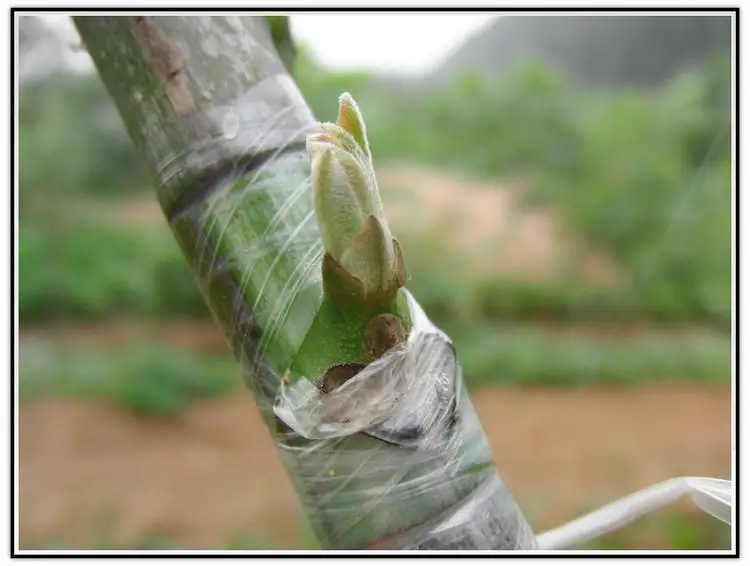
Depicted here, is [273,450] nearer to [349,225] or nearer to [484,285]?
[484,285]

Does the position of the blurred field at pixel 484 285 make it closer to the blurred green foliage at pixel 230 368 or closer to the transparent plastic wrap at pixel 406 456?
the blurred green foliage at pixel 230 368

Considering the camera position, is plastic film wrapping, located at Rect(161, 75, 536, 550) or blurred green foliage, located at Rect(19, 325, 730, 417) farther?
blurred green foliage, located at Rect(19, 325, 730, 417)

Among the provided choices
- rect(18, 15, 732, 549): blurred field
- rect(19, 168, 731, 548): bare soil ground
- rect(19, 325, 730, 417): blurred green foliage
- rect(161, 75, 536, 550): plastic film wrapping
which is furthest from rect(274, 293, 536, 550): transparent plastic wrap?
rect(19, 325, 730, 417): blurred green foliage

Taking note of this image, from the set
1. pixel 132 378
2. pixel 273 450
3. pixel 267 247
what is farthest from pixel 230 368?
pixel 267 247

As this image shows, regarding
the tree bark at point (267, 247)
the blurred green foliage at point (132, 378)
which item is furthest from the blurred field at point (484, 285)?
the tree bark at point (267, 247)

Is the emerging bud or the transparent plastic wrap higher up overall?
the emerging bud

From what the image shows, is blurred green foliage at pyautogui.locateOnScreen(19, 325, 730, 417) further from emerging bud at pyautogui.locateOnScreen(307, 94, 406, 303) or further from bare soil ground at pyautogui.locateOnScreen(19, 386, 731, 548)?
emerging bud at pyautogui.locateOnScreen(307, 94, 406, 303)
